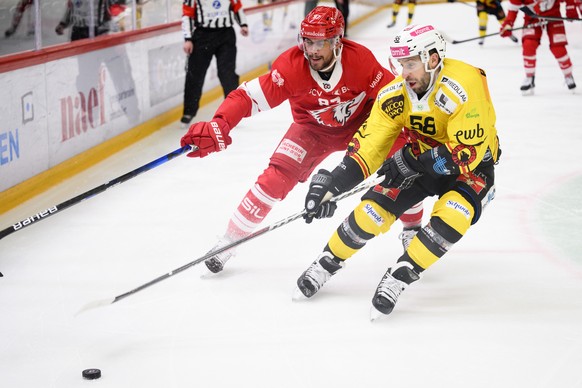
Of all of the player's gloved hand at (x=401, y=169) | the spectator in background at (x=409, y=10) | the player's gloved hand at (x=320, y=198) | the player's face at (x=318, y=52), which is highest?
the player's face at (x=318, y=52)

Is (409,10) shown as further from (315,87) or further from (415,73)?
(415,73)

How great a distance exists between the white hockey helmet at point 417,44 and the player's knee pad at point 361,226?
54 cm

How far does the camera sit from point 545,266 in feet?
12.0

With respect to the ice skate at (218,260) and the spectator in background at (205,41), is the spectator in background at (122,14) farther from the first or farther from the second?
the ice skate at (218,260)

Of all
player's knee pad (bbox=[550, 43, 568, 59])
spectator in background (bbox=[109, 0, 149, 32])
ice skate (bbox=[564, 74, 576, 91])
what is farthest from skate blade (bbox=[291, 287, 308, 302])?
ice skate (bbox=[564, 74, 576, 91])

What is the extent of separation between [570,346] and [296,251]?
1378 millimetres

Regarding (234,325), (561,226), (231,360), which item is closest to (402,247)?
(561,226)

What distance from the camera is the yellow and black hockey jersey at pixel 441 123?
2.91 metres

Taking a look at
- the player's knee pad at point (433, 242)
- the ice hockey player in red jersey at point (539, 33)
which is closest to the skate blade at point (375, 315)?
the player's knee pad at point (433, 242)

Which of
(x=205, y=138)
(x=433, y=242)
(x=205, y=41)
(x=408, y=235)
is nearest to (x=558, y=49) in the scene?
(x=205, y=41)

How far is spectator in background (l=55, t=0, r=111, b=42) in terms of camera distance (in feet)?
17.4

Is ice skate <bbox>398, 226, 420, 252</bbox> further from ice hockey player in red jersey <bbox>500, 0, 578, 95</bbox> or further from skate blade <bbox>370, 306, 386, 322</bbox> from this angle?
ice hockey player in red jersey <bbox>500, 0, 578, 95</bbox>

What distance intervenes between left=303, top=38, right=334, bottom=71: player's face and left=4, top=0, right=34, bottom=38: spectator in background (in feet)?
6.70

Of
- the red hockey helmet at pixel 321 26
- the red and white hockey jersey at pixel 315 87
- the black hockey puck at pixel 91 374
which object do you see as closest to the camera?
the black hockey puck at pixel 91 374
